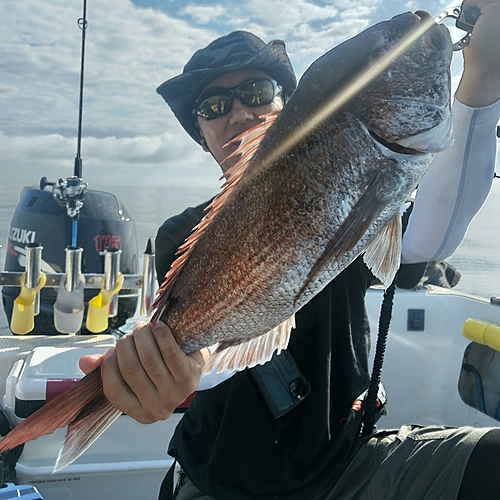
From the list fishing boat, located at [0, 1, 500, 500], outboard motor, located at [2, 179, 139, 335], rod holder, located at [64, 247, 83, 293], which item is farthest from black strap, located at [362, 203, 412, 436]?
outboard motor, located at [2, 179, 139, 335]

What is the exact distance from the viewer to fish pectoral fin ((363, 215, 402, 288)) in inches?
51.3

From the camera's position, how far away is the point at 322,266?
3.95 ft

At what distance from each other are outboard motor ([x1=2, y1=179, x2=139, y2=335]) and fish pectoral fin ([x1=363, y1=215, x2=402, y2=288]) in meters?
2.90

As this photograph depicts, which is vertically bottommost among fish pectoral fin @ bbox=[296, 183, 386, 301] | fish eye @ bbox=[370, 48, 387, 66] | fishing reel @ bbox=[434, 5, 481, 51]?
fish pectoral fin @ bbox=[296, 183, 386, 301]

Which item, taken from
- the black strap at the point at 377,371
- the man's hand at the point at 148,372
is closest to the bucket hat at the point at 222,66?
the black strap at the point at 377,371

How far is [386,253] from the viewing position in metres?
1.31

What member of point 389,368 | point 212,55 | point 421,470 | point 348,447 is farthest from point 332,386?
point 389,368

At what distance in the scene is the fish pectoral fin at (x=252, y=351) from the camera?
1462 millimetres

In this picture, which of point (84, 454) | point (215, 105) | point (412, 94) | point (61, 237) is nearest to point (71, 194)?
point (61, 237)

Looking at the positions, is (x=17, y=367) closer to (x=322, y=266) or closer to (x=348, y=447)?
(x=348, y=447)

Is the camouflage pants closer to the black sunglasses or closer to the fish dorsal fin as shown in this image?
the fish dorsal fin

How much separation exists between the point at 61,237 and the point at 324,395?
2.97 meters

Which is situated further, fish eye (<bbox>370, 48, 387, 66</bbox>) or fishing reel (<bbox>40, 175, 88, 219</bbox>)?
fishing reel (<bbox>40, 175, 88, 219</bbox>)

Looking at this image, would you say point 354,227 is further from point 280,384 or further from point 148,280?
point 148,280
